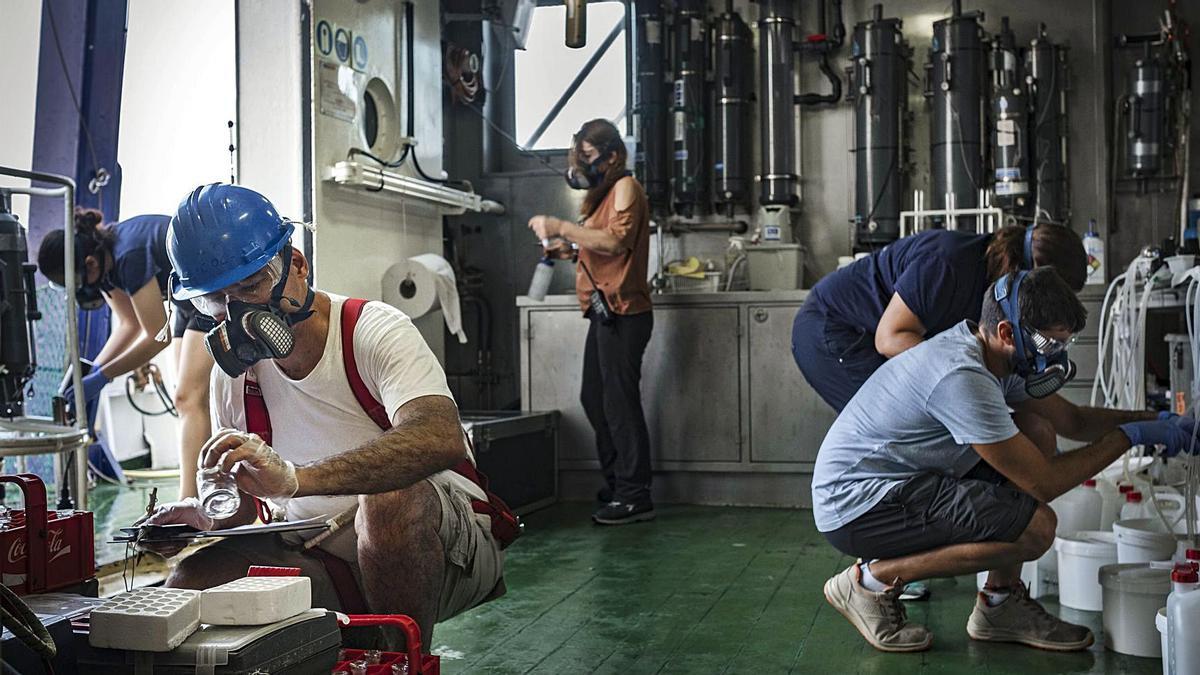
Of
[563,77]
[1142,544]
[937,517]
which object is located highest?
[563,77]

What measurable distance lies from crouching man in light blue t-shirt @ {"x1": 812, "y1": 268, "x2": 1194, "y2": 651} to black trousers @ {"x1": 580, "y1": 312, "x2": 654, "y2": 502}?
1852mm

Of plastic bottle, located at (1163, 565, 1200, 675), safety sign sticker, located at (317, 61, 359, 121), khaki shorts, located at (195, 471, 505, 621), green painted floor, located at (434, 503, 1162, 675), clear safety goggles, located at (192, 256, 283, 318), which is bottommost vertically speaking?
green painted floor, located at (434, 503, 1162, 675)

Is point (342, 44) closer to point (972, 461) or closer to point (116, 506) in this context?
point (116, 506)

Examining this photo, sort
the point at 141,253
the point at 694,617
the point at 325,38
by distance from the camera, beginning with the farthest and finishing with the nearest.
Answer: the point at 325,38 → the point at 141,253 → the point at 694,617

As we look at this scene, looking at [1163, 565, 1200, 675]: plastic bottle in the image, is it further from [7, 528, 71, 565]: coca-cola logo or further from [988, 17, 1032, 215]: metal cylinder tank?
[988, 17, 1032, 215]: metal cylinder tank

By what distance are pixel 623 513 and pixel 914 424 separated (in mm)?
2222

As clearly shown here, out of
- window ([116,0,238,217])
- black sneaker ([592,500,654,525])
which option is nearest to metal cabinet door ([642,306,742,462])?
black sneaker ([592,500,654,525])

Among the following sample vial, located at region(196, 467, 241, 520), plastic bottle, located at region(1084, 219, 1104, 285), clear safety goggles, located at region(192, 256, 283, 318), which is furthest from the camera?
plastic bottle, located at region(1084, 219, 1104, 285)

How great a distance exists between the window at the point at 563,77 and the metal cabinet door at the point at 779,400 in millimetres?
1875

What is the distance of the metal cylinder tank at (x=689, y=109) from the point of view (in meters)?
6.25

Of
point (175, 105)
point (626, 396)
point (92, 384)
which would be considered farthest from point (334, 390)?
point (175, 105)

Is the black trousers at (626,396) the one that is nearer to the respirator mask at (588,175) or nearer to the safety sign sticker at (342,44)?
the respirator mask at (588,175)

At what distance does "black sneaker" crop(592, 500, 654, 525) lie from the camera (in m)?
4.81

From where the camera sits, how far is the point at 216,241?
1.94 meters
